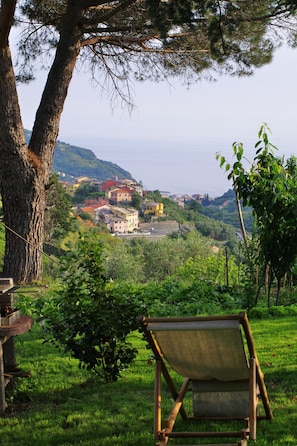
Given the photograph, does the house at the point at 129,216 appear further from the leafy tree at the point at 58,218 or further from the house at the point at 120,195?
the leafy tree at the point at 58,218

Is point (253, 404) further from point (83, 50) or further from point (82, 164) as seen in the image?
point (82, 164)

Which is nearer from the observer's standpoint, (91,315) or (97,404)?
(97,404)

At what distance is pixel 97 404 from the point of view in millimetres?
3703

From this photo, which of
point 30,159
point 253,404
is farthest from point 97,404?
point 30,159

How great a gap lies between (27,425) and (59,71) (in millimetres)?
6525

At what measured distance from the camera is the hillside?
114500 mm

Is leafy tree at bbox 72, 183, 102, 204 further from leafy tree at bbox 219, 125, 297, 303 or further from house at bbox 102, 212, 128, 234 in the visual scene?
leafy tree at bbox 219, 125, 297, 303

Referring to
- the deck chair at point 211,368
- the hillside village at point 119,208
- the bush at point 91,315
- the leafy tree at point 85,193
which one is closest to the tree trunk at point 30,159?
the bush at point 91,315

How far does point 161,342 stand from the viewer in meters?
2.95

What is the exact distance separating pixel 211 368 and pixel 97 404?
0.95m

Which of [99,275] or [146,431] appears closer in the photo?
[146,431]

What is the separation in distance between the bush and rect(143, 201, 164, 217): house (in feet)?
211

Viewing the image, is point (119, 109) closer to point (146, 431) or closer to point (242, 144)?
point (242, 144)

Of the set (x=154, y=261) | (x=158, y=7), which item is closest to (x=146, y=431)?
(x=158, y=7)
